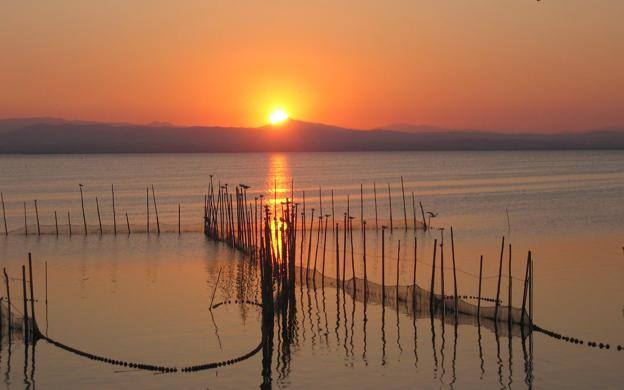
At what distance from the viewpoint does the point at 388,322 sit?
74.0 ft

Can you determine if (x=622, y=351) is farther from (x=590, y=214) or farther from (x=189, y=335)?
(x=590, y=214)

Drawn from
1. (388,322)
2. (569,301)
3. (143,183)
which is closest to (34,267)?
(388,322)

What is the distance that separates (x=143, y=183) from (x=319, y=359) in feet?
292

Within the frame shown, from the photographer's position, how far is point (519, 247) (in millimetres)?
38281

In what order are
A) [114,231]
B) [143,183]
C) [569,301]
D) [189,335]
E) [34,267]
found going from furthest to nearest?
[143,183]
[114,231]
[34,267]
[569,301]
[189,335]

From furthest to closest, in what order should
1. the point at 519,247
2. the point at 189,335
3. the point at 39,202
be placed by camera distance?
the point at 39,202, the point at 519,247, the point at 189,335

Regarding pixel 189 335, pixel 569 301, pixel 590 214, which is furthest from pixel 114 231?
pixel 590 214

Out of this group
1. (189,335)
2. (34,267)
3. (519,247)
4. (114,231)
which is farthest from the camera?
(114,231)

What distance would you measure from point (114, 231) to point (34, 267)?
10.5 m

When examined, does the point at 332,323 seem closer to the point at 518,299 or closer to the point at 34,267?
the point at 518,299

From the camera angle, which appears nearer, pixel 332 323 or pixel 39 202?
pixel 332 323

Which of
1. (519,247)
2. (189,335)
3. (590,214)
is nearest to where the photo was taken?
(189,335)

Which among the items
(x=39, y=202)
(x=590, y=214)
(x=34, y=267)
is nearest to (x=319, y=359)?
(x=34, y=267)

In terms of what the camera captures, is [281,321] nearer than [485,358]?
No
